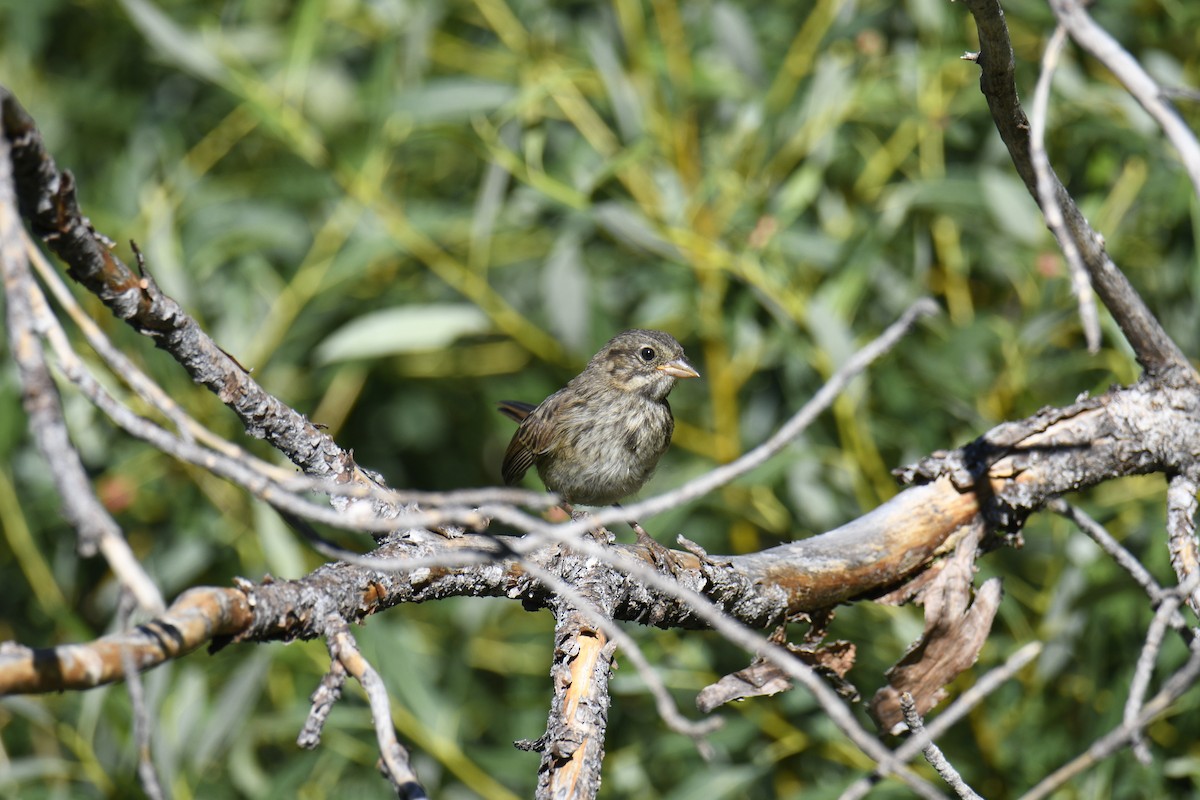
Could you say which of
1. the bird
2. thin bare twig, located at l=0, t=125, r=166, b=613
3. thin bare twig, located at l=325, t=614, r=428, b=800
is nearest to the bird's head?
the bird

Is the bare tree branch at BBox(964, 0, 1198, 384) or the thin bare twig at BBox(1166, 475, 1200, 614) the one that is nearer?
the bare tree branch at BBox(964, 0, 1198, 384)

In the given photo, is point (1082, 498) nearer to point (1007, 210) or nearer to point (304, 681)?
point (1007, 210)

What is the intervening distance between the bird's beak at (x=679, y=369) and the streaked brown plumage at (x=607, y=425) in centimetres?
1

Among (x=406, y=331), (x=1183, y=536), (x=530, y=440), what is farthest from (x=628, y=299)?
(x=1183, y=536)

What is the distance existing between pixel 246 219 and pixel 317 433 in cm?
272

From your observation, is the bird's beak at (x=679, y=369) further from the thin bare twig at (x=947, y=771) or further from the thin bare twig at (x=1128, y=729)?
the thin bare twig at (x=1128, y=729)

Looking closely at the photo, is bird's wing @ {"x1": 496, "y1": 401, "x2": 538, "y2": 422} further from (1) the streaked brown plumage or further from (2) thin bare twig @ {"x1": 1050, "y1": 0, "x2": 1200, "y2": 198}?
(2) thin bare twig @ {"x1": 1050, "y1": 0, "x2": 1200, "y2": 198}

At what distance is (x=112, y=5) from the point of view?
5.44 metres

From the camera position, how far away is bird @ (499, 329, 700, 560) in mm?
4910

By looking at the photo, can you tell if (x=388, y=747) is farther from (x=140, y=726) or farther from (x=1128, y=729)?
(x=1128, y=729)

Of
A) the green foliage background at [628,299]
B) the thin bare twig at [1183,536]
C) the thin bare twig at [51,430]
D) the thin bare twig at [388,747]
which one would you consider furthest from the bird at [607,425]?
the thin bare twig at [51,430]

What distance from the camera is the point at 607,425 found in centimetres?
500

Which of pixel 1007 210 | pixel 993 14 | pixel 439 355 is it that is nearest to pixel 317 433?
pixel 993 14

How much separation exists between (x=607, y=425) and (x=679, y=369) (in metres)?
0.43
